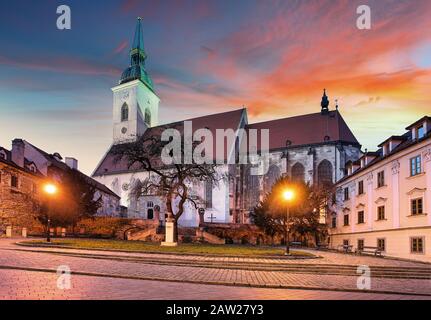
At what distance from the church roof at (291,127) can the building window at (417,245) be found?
A: 30181mm

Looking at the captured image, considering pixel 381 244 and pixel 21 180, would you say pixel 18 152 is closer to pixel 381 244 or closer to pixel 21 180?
pixel 21 180

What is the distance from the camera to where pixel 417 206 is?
24344 mm

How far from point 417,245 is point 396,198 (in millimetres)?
3868

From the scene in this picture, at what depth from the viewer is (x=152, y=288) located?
1041 centimetres

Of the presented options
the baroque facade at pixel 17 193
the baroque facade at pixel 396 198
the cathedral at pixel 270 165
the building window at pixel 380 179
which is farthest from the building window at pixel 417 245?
the baroque facade at pixel 17 193

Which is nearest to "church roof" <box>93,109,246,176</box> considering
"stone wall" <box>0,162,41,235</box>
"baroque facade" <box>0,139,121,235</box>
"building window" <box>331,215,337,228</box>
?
"baroque facade" <box>0,139,121,235</box>

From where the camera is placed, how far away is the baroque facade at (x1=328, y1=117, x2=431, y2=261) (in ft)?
77.1

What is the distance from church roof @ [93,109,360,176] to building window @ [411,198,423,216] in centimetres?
2935

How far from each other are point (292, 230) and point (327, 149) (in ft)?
54.6

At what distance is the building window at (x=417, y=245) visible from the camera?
23566 mm

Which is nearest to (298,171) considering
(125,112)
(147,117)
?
(147,117)

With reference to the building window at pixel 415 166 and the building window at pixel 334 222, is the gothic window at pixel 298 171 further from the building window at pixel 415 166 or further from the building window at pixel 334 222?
the building window at pixel 415 166

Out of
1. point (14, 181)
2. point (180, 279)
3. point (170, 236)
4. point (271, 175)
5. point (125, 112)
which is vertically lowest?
point (170, 236)

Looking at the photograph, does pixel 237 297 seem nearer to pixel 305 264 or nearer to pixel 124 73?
pixel 305 264
